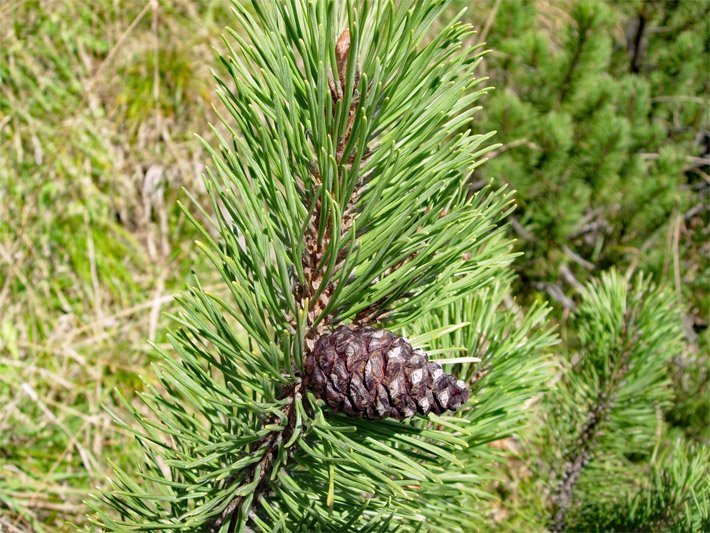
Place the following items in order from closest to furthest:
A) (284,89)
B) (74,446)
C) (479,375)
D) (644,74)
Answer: (284,89) < (479,375) < (74,446) < (644,74)

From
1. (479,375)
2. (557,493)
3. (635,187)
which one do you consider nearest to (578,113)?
(635,187)

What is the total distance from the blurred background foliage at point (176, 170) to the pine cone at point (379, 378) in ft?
5.09

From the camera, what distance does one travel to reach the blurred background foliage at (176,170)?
2.40 meters

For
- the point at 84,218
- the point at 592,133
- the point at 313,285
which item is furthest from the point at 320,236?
the point at 592,133

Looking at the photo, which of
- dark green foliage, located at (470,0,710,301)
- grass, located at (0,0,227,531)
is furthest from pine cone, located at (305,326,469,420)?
dark green foliage, located at (470,0,710,301)

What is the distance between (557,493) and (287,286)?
99cm

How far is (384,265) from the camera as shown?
2.59 feet

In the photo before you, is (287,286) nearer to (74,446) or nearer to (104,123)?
(74,446)

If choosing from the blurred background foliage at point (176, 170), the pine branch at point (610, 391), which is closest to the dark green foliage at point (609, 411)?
the pine branch at point (610, 391)

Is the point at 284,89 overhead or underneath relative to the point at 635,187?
overhead

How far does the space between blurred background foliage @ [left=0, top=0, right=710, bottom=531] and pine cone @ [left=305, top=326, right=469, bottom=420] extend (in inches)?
61.1

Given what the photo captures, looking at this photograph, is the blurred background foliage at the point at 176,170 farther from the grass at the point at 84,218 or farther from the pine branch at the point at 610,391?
the pine branch at the point at 610,391

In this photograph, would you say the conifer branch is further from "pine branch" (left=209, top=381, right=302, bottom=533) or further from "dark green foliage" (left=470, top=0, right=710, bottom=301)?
"dark green foliage" (left=470, top=0, right=710, bottom=301)

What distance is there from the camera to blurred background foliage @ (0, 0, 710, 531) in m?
2.40
